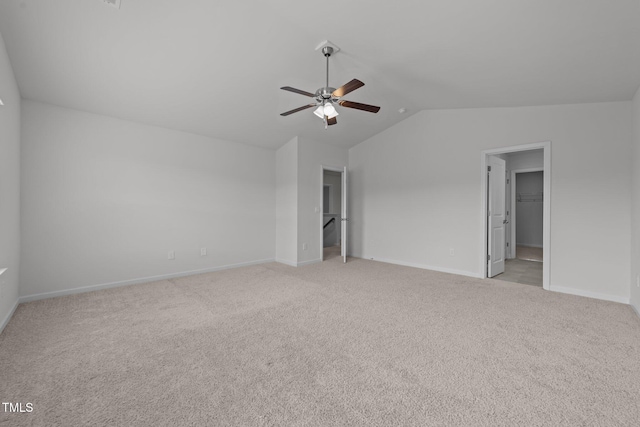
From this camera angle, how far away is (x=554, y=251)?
3562 millimetres

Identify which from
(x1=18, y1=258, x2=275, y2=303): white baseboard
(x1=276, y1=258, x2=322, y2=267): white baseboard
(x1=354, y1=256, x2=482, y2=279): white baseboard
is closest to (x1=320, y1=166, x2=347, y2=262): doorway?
(x1=276, y1=258, x2=322, y2=267): white baseboard

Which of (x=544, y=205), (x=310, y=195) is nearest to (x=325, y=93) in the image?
(x=310, y=195)

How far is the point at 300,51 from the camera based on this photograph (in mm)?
2896

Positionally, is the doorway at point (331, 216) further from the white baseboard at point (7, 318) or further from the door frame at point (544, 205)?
the white baseboard at point (7, 318)

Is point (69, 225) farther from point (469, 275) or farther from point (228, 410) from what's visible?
point (469, 275)

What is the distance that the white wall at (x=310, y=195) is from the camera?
516cm

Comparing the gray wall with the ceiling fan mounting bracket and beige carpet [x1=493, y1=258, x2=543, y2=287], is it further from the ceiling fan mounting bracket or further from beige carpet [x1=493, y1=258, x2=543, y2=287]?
the ceiling fan mounting bracket

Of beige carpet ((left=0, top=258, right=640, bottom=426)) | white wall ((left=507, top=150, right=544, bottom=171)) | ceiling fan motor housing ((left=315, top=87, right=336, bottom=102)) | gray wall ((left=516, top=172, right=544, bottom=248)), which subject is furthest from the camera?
gray wall ((left=516, top=172, right=544, bottom=248))

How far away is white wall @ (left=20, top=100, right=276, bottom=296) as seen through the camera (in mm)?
3164

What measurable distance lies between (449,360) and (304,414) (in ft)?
3.72

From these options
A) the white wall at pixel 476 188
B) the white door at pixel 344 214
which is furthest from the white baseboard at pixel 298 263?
the white wall at pixel 476 188

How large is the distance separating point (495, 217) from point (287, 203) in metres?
3.77

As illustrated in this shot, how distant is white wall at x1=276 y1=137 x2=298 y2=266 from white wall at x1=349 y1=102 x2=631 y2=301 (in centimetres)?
164

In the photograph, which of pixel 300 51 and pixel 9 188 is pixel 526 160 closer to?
pixel 300 51
